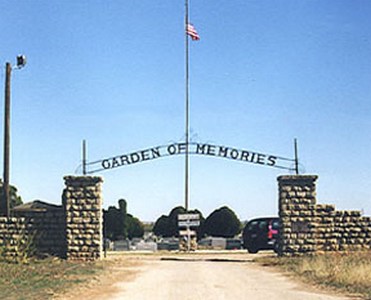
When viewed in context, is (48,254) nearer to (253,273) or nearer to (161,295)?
(253,273)

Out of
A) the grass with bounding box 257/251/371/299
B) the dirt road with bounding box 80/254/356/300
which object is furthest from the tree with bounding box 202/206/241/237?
the dirt road with bounding box 80/254/356/300

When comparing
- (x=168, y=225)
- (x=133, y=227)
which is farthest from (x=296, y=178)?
(x=133, y=227)

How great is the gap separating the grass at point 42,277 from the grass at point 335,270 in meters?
5.91

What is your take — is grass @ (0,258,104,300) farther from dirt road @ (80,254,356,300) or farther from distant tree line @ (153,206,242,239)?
distant tree line @ (153,206,242,239)

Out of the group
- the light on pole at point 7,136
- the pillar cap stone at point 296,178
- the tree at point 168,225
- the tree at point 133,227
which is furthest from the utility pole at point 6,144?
the tree at point 133,227

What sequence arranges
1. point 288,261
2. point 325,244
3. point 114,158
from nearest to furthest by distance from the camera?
point 288,261, point 325,244, point 114,158

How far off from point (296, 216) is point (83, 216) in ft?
25.3

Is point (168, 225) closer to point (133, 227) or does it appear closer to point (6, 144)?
point (133, 227)

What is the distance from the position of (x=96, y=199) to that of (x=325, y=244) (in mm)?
8541

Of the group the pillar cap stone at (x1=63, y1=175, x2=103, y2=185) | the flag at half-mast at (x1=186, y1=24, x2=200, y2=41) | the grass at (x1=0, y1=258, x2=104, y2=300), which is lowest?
the grass at (x1=0, y1=258, x2=104, y2=300)

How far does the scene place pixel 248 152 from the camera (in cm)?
3089

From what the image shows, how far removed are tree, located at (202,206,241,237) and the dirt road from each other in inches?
1032

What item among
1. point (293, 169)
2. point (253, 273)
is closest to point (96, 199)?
point (253, 273)

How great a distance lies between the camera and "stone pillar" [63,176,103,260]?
24.6m
